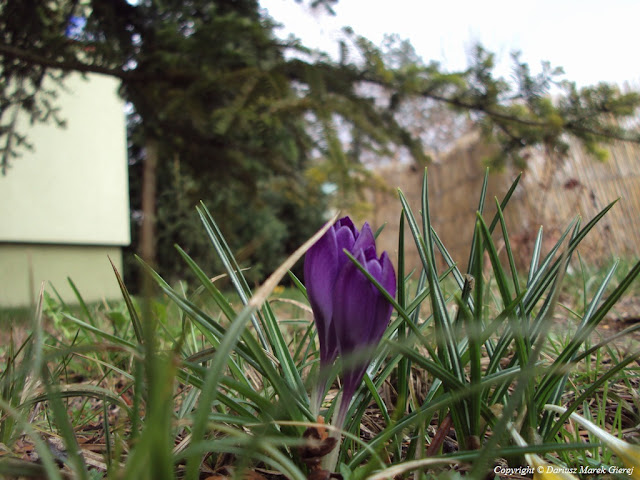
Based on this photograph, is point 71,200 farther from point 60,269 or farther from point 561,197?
point 561,197

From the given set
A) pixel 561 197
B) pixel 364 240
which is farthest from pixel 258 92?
pixel 561 197

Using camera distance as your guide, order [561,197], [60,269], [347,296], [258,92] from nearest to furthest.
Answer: [347,296], [258,92], [60,269], [561,197]

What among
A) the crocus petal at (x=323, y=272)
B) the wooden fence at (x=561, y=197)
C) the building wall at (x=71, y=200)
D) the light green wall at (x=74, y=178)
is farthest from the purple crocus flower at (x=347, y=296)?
the light green wall at (x=74, y=178)

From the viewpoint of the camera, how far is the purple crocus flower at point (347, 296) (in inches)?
20.0

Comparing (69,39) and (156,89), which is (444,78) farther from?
(69,39)

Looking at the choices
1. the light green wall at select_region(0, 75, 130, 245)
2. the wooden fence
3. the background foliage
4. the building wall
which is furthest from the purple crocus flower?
the light green wall at select_region(0, 75, 130, 245)

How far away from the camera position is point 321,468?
20.3 inches

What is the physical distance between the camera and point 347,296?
20.1 inches

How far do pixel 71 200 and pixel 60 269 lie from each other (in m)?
0.71

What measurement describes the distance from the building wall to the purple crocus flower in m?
4.43

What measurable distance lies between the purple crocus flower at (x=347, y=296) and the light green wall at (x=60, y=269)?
428cm

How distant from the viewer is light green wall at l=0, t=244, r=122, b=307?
4.59m

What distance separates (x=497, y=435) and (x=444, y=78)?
97.1 inches

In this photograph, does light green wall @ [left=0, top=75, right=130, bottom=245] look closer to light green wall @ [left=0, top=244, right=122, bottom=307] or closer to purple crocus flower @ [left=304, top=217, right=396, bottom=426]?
light green wall @ [left=0, top=244, right=122, bottom=307]
